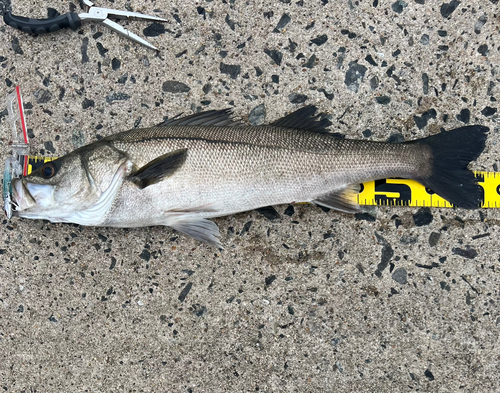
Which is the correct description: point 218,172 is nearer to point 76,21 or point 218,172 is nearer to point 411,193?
point 411,193

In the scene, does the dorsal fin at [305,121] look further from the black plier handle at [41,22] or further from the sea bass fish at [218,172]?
the black plier handle at [41,22]

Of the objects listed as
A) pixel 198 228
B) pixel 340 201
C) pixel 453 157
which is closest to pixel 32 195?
pixel 198 228

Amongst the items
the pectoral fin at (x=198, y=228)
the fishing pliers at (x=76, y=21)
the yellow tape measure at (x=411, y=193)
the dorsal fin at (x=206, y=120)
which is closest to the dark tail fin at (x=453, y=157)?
the yellow tape measure at (x=411, y=193)

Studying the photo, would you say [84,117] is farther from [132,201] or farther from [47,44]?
[132,201]

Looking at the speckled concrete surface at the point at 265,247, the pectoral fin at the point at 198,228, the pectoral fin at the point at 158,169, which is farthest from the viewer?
the speckled concrete surface at the point at 265,247

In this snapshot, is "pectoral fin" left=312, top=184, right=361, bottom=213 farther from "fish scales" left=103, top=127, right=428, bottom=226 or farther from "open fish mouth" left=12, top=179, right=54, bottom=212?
"open fish mouth" left=12, top=179, right=54, bottom=212

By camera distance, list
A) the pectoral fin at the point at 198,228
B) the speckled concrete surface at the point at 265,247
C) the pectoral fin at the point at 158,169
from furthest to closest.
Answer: the speckled concrete surface at the point at 265,247 → the pectoral fin at the point at 198,228 → the pectoral fin at the point at 158,169

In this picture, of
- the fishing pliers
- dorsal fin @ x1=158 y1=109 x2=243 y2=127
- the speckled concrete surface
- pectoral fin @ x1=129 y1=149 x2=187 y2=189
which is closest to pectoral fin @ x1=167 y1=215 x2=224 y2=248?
the speckled concrete surface
